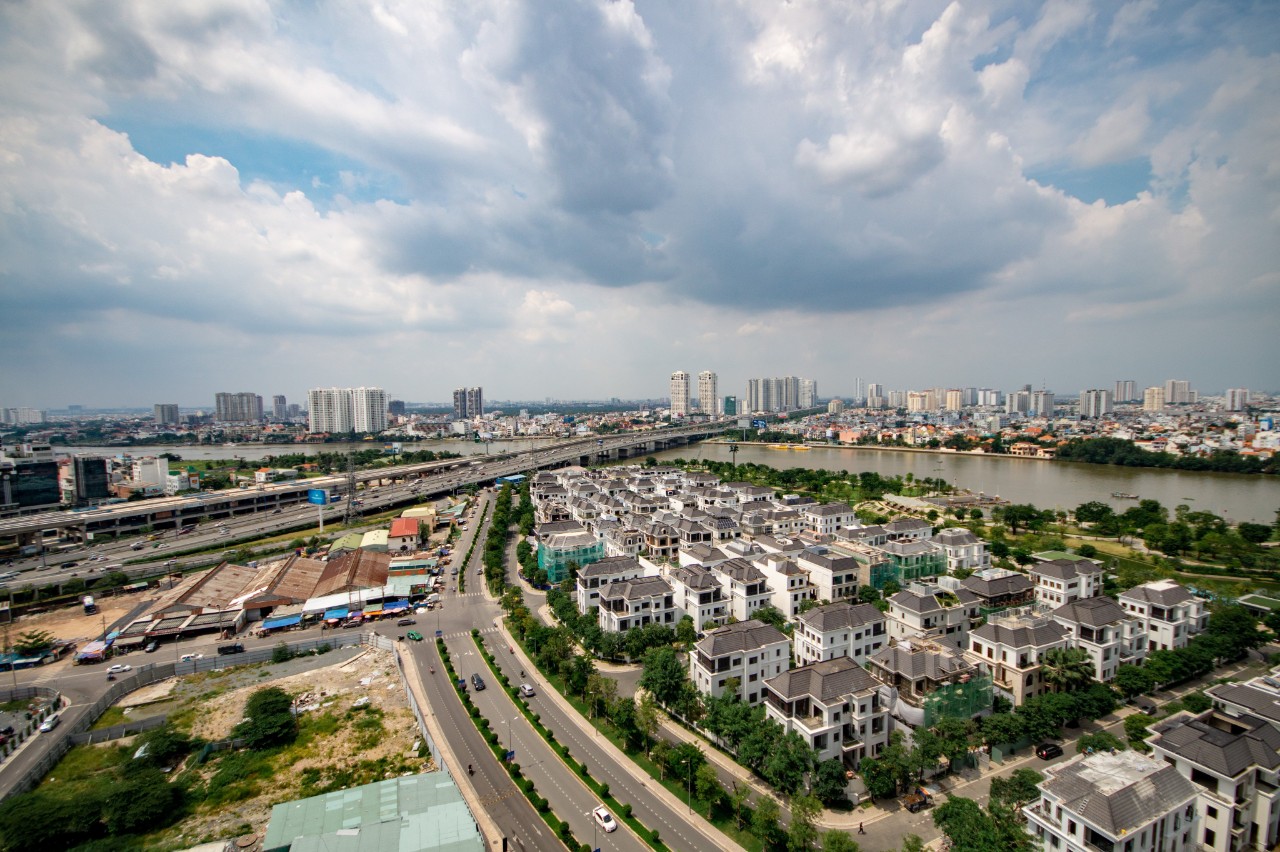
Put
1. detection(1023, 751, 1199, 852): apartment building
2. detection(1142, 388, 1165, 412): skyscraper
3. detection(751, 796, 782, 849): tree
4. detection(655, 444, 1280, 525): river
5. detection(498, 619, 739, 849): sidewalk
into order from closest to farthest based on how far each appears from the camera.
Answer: detection(1023, 751, 1199, 852): apartment building, detection(751, 796, 782, 849): tree, detection(498, 619, 739, 849): sidewalk, detection(655, 444, 1280, 525): river, detection(1142, 388, 1165, 412): skyscraper

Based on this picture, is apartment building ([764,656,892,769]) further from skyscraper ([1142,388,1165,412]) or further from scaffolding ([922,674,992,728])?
skyscraper ([1142,388,1165,412])

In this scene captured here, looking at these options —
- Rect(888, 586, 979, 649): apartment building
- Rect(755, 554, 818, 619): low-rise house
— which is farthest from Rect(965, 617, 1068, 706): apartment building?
Rect(755, 554, 818, 619): low-rise house

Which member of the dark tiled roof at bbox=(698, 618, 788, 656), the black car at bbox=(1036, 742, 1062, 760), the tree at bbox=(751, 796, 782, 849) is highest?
the dark tiled roof at bbox=(698, 618, 788, 656)

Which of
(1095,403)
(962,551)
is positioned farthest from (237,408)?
(1095,403)

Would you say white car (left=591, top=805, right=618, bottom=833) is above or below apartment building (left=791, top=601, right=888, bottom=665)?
below

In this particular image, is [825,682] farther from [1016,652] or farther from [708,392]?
[708,392]

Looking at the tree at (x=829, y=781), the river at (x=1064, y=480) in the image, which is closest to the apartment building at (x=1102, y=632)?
the tree at (x=829, y=781)
